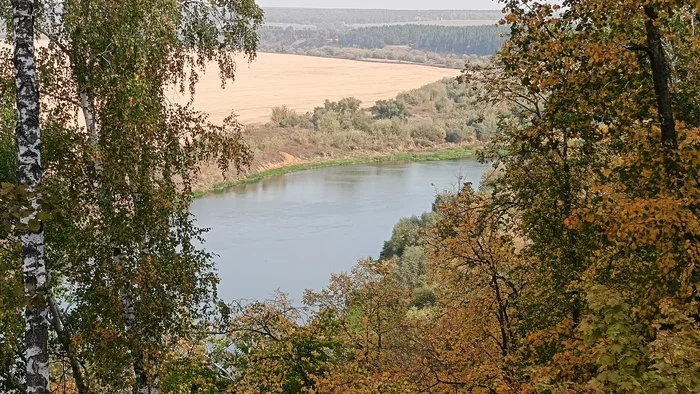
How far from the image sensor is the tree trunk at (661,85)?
14.6 feet

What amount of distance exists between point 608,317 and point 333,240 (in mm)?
24650

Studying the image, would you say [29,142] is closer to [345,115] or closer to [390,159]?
[390,159]

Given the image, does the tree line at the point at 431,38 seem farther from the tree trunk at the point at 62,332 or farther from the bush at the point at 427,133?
the tree trunk at the point at 62,332

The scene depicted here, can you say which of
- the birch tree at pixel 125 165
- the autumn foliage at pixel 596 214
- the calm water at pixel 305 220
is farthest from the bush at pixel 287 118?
the birch tree at pixel 125 165

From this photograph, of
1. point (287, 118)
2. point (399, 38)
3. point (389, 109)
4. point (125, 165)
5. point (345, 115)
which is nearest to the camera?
point (125, 165)

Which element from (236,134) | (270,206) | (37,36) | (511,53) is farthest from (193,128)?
(270,206)

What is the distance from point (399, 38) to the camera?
14512 cm

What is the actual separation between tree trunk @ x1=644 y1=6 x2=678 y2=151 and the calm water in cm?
1333

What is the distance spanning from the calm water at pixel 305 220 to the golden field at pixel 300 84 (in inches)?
641

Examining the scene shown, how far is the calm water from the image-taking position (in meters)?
24.0

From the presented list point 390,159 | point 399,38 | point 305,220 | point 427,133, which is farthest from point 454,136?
point 399,38

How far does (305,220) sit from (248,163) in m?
26.0

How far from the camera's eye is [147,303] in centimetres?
585

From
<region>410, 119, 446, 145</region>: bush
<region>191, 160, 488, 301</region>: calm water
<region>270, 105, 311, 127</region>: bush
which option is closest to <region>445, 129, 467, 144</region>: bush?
<region>410, 119, 446, 145</region>: bush
